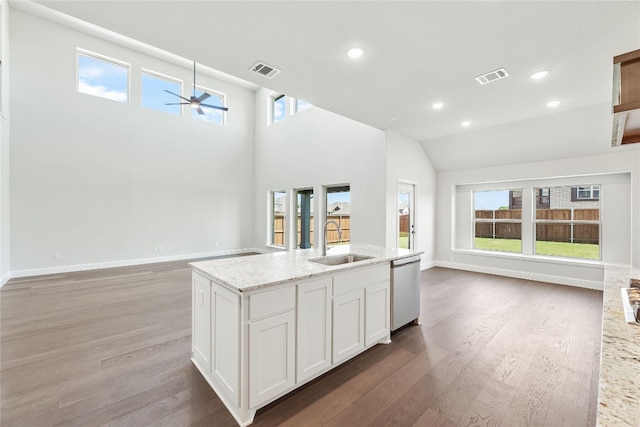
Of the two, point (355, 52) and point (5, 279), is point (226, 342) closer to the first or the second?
point (355, 52)

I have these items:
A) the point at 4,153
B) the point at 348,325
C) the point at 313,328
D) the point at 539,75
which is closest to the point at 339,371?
the point at 348,325

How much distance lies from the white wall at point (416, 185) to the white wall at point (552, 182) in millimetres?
298

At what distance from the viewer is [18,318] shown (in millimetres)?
3371

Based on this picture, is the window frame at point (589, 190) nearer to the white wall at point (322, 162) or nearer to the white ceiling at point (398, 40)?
the white ceiling at point (398, 40)

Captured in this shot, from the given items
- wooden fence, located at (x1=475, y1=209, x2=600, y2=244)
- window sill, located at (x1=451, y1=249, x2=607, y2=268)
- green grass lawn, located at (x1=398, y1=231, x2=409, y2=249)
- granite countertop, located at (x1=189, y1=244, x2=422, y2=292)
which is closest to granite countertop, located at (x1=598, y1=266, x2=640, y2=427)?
granite countertop, located at (x1=189, y1=244, x2=422, y2=292)

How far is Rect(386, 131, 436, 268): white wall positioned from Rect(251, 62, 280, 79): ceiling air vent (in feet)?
9.50

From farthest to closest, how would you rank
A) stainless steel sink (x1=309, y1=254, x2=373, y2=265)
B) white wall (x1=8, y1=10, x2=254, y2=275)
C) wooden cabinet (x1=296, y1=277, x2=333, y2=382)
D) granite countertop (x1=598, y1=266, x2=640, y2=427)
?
white wall (x1=8, y1=10, x2=254, y2=275)
stainless steel sink (x1=309, y1=254, x2=373, y2=265)
wooden cabinet (x1=296, y1=277, x2=333, y2=382)
granite countertop (x1=598, y1=266, x2=640, y2=427)

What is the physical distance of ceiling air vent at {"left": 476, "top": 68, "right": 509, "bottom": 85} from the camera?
10.3ft

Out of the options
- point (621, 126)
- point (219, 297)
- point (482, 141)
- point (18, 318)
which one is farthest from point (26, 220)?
point (482, 141)

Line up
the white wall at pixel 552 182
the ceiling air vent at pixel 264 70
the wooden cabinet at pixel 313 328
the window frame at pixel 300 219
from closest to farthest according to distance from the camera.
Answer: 1. the wooden cabinet at pixel 313 328
2. the ceiling air vent at pixel 264 70
3. the white wall at pixel 552 182
4. the window frame at pixel 300 219

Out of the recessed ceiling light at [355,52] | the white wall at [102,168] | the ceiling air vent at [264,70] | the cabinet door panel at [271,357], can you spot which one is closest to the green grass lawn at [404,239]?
the recessed ceiling light at [355,52]

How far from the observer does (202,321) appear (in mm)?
2207

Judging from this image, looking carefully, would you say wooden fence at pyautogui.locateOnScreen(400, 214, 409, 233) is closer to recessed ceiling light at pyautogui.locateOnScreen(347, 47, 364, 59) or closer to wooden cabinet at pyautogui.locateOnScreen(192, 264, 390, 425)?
wooden cabinet at pyautogui.locateOnScreen(192, 264, 390, 425)

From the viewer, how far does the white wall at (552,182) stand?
15.0 ft
